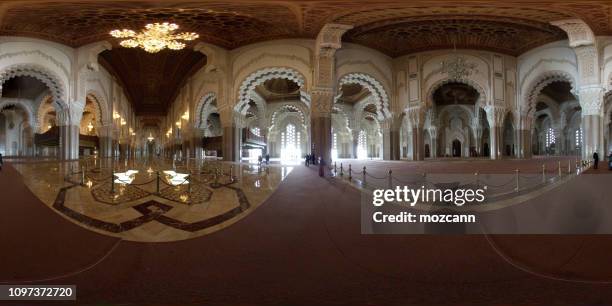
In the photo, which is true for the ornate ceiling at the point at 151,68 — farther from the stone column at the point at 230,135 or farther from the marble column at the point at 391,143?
the marble column at the point at 391,143

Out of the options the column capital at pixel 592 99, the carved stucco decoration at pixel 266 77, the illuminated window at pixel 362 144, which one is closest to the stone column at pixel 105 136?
the carved stucco decoration at pixel 266 77

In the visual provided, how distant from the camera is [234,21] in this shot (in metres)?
6.58

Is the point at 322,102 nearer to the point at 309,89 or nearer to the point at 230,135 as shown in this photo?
the point at 309,89

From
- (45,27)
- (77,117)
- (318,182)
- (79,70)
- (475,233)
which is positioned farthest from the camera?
(77,117)

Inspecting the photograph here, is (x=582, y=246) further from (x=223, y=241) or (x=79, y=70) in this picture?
(x=79, y=70)

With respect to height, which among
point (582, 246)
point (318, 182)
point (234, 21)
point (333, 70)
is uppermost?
point (234, 21)

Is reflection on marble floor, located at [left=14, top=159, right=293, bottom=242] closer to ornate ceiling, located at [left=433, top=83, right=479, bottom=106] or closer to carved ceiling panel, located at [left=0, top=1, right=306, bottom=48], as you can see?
carved ceiling panel, located at [left=0, top=1, right=306, bottom=48]

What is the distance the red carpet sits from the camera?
215cm

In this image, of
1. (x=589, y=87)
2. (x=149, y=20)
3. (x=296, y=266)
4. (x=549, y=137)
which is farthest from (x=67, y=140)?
(x=549, y=137)

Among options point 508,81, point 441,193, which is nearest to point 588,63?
point 508,81

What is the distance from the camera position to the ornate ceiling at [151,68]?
10844mm

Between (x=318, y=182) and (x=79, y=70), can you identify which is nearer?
(x=318, y=182)

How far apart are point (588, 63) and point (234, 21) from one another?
8.80 metres

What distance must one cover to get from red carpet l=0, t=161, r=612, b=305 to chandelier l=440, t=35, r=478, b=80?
325 inches
